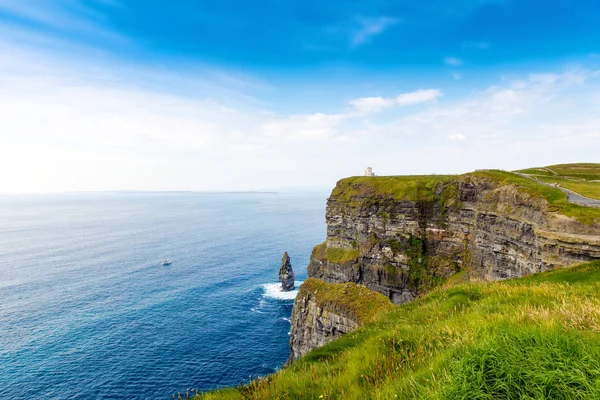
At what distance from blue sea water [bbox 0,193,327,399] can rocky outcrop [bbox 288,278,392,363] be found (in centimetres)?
1598

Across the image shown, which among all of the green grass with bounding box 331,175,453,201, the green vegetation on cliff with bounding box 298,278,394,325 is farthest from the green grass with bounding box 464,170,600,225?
the green vegetation on cliff with bounding box 298,278,394,325

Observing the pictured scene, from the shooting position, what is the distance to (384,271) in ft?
243

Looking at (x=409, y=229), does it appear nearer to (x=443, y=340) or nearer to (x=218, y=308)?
(x=218, y=308)

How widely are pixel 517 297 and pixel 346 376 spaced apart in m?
8.10

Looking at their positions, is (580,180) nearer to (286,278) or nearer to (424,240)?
(424,240)

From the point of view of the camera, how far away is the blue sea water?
46.4 metres

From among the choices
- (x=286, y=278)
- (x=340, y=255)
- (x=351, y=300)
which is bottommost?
(x=286, y=278)

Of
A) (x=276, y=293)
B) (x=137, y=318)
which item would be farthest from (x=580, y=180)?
(x=137, y=318)

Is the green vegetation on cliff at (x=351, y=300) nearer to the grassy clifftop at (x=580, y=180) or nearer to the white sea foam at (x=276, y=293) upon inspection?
the grassy clifftop at (x=580, y=180)

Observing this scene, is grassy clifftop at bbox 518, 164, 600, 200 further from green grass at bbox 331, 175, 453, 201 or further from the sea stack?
the sea stack

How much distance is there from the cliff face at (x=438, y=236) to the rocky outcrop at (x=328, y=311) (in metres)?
24.7

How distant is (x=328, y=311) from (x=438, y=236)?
47.5 meters

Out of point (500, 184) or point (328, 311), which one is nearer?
point (328, 311)

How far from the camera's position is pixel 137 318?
64.8 meters
